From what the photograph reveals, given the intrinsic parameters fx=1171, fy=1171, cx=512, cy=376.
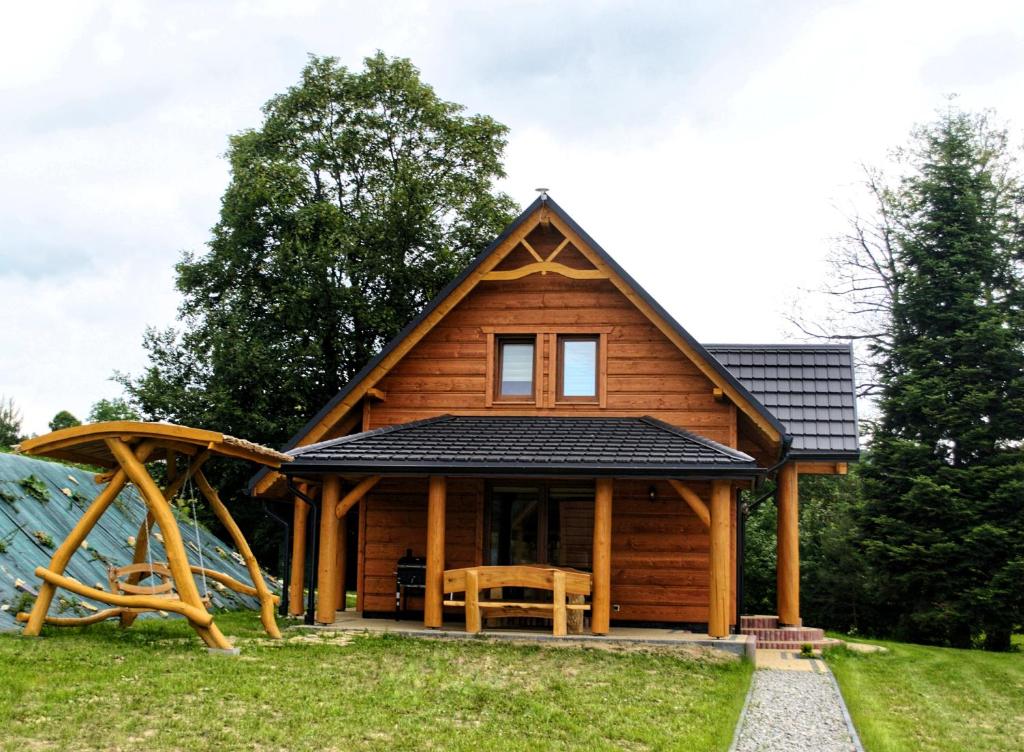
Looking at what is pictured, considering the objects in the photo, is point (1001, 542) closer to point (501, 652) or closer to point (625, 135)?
point (625, 135)

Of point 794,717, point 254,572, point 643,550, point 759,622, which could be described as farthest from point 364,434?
point 794,717

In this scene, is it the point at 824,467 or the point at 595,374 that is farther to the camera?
the point at 824,467

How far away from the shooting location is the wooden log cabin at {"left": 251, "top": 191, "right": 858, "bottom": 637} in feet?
54.5

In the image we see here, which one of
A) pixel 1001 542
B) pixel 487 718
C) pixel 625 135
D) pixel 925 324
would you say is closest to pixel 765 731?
pixel 487 718

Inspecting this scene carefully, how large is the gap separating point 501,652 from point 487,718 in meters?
3.62

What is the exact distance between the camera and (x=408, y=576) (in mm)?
17078

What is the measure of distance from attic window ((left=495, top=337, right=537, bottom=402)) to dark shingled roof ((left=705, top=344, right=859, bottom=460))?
3.42m

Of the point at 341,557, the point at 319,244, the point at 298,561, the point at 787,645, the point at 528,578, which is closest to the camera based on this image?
the point at 528,578

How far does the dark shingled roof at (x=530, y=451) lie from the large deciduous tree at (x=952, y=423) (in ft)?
25.0

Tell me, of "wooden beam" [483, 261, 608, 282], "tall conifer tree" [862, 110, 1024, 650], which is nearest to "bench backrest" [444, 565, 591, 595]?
"wooden beam" [483, 261, 608, 282]

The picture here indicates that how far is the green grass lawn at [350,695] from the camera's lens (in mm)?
A: 8469

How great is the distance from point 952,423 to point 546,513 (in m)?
9.35

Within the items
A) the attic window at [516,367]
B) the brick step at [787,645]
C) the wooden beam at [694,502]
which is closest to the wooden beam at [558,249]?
the attic window at [516,367]

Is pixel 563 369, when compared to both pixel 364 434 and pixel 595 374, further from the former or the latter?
pixel 364 434
